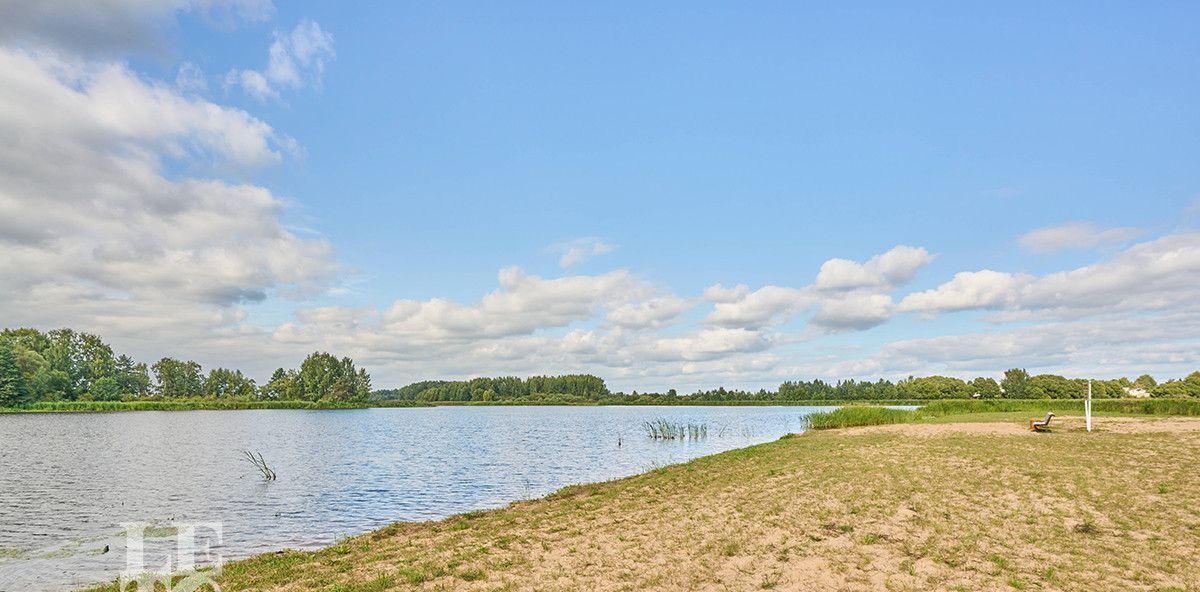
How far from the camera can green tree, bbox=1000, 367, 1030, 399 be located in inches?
5768

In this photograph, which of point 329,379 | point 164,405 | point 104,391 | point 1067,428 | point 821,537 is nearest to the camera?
point 821,537

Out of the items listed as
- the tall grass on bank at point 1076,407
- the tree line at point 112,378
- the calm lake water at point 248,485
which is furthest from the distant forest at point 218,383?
the calm lake water at point 248,485

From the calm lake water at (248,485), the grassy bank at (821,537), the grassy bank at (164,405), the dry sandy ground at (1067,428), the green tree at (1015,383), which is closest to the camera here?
the grassy bank at (821,537)

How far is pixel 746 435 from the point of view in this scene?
66.8 m

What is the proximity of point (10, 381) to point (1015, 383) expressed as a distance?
216588 mm

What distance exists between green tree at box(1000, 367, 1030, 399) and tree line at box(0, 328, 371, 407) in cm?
17088

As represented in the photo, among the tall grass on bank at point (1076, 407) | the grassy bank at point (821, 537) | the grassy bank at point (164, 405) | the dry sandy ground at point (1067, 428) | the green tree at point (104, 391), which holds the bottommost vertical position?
the grassy bank at point (164, 405)

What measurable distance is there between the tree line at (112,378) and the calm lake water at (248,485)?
98700 mm

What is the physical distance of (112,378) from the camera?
527 feet

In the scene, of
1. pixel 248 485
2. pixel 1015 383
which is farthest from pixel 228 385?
pixel 1015 383

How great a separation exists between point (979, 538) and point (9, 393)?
17018 centimetres

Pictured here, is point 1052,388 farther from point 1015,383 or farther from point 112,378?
point 112,378

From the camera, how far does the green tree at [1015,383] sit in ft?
481

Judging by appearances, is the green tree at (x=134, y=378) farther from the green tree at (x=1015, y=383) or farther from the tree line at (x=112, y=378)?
the green tree at (x=1015, y=383)
